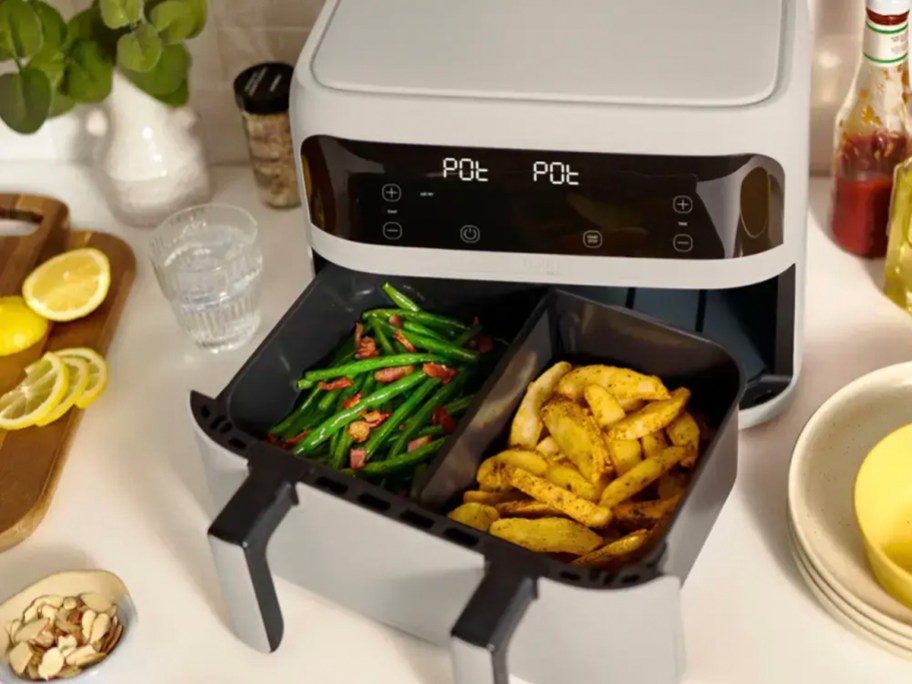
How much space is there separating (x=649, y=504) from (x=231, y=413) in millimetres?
318

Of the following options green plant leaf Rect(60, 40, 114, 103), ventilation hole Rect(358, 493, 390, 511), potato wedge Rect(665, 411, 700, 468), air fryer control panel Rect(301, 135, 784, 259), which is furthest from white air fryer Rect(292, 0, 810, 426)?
green plant leaf Rect(60, 40, 114, 103)

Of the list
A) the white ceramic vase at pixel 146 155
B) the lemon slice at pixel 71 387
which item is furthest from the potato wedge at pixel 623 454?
the white ceramic vase at pixel 146 155

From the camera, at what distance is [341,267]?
108cm

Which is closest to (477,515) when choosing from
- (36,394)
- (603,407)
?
(603,407)

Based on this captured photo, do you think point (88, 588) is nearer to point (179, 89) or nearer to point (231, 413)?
point (231, 413)

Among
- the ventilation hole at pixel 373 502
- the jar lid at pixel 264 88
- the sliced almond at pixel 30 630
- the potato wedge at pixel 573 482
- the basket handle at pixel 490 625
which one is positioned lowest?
the sliced almond at pixel 30 630

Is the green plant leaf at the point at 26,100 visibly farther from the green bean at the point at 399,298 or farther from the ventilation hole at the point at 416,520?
the ventilation hole at the point at 416,520

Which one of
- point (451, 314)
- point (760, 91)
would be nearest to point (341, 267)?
point (451, 314)

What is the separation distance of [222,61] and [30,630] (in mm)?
653

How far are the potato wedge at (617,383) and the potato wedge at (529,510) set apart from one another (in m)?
0.11

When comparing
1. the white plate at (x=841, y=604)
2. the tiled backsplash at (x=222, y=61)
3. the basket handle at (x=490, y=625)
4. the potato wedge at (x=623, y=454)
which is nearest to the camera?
the basket handle at (x=490, y=625)

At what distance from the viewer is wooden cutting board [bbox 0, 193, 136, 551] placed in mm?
1068

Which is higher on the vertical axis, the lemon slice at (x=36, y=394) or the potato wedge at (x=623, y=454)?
the potato wedge at (x=623, y=454)

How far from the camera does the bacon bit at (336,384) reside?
108cm
